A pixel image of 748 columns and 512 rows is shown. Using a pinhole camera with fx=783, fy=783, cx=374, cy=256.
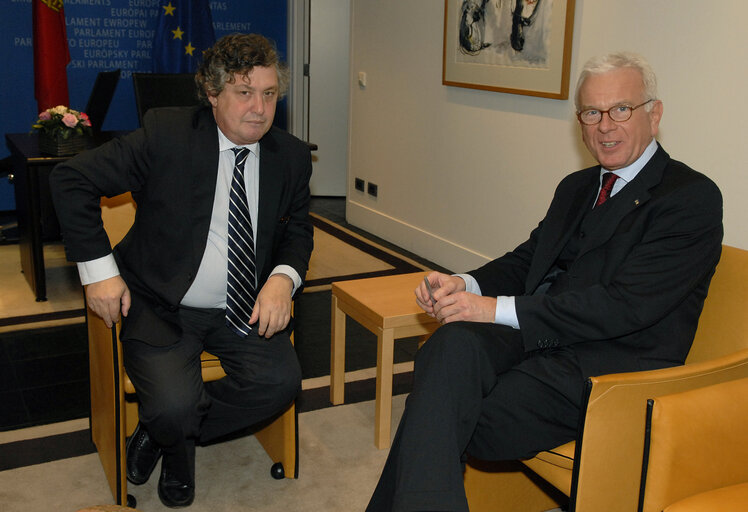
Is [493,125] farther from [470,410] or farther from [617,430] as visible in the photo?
[617,430]

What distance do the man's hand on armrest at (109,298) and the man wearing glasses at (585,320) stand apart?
33.3 inches

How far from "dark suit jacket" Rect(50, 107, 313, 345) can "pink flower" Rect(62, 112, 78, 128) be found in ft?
6.43

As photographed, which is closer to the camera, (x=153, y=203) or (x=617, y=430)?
(x=617, y=430)

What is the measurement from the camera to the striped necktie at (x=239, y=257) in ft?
7.48

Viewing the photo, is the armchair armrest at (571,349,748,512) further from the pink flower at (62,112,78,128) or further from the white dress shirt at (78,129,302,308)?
the pink flower at (62,112,78,128)

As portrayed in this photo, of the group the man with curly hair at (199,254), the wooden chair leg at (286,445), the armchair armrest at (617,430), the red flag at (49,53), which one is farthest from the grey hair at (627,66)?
the red flag at (49,53)

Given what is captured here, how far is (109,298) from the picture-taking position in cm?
213

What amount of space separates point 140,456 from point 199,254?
697mm

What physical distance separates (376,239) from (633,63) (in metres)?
3.72

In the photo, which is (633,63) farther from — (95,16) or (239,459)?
(95,16)

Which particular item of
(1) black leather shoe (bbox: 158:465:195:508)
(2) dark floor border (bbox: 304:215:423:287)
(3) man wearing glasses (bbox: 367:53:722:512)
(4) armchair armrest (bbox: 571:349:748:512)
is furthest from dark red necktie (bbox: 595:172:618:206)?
(2) dark floor border (bbox: 304:215:423:287)

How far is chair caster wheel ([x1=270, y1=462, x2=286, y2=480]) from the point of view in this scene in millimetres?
2461

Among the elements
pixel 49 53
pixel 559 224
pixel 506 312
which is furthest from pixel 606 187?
pixel 49 53

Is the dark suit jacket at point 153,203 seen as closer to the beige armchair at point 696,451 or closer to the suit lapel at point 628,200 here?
the suit lapel at point 628,200
